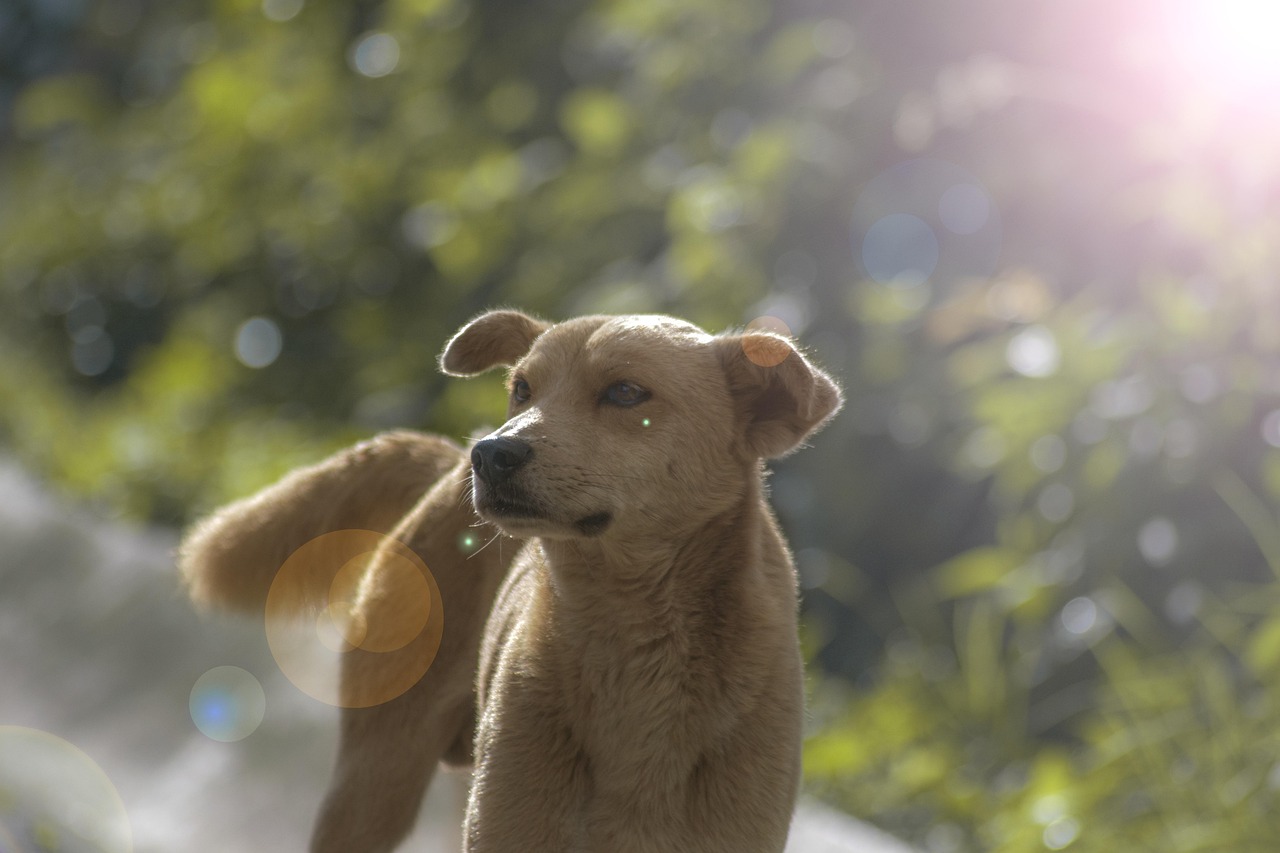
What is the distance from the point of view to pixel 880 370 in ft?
20.7

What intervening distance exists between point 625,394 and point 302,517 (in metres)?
1.40

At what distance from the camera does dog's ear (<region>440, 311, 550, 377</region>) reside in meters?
2.83

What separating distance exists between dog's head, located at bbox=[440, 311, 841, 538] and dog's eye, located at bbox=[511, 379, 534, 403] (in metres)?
0.04

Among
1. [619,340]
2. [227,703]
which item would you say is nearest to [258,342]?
[227,703]

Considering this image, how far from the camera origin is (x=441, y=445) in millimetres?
3637

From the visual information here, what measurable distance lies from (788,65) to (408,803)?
5.20 m

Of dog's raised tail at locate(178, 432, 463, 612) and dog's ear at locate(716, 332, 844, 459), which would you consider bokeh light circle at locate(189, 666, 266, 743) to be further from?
dog's ear at locate(716, 332, 844, 459)

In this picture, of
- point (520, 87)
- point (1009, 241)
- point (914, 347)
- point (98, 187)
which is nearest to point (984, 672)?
point (914, 347)

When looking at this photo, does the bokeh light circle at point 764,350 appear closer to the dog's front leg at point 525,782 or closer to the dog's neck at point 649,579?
the dog's neck at point 649,579

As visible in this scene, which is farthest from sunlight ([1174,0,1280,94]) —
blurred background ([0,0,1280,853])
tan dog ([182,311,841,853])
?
tan dog ([182,311,841,853])

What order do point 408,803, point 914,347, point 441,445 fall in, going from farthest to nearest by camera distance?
point 914,347 < point 441,445 < point 408,803

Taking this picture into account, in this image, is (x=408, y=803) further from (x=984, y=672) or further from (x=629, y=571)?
(x=984, y=672)

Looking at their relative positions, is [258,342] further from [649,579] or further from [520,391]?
[649,579]

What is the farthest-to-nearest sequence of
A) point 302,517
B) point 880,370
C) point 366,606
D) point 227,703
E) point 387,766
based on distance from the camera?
point 880,370 → point 227,703 → point 302,517 → point 366,606 → point 387,766
